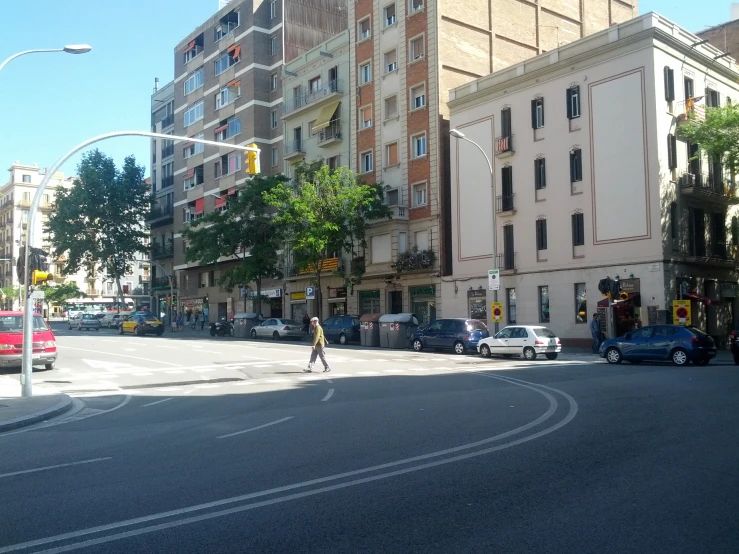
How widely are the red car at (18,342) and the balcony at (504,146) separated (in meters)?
23.8

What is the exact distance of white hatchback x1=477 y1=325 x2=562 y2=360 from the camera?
2698 centimetres

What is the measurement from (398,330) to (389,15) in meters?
21.5

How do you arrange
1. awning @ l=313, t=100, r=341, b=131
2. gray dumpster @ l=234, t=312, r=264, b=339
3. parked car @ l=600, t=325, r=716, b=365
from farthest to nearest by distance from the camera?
awning @ l=313, t=100, r=341, b=131 → gray dumpster @ l=234, t=312, r=264, b=339 → parked car @ l=600, t=325, r=716, b=365

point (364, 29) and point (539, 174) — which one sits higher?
point (364, 29)

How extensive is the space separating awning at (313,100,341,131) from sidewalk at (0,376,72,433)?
3393 centimetres

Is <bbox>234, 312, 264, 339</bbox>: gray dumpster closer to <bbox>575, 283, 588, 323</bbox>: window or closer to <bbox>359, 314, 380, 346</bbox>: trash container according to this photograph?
<bbox>359, 314, 380, 346</bbox>: trash container

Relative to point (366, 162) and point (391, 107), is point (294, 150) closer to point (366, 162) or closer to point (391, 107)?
point (366, 162)

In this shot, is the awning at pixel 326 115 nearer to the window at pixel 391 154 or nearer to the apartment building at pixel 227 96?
the window at pixel 391 154

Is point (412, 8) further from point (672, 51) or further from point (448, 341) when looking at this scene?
point (448, 341)

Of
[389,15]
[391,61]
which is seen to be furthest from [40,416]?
[389,15]

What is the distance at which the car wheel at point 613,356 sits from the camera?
24234 mm

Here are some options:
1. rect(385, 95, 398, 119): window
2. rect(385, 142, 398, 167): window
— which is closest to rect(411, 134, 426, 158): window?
rect(385, 142, 398, 167): window

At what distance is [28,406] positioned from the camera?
14055 mm

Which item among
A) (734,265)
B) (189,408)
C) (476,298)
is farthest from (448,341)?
(189,408)
